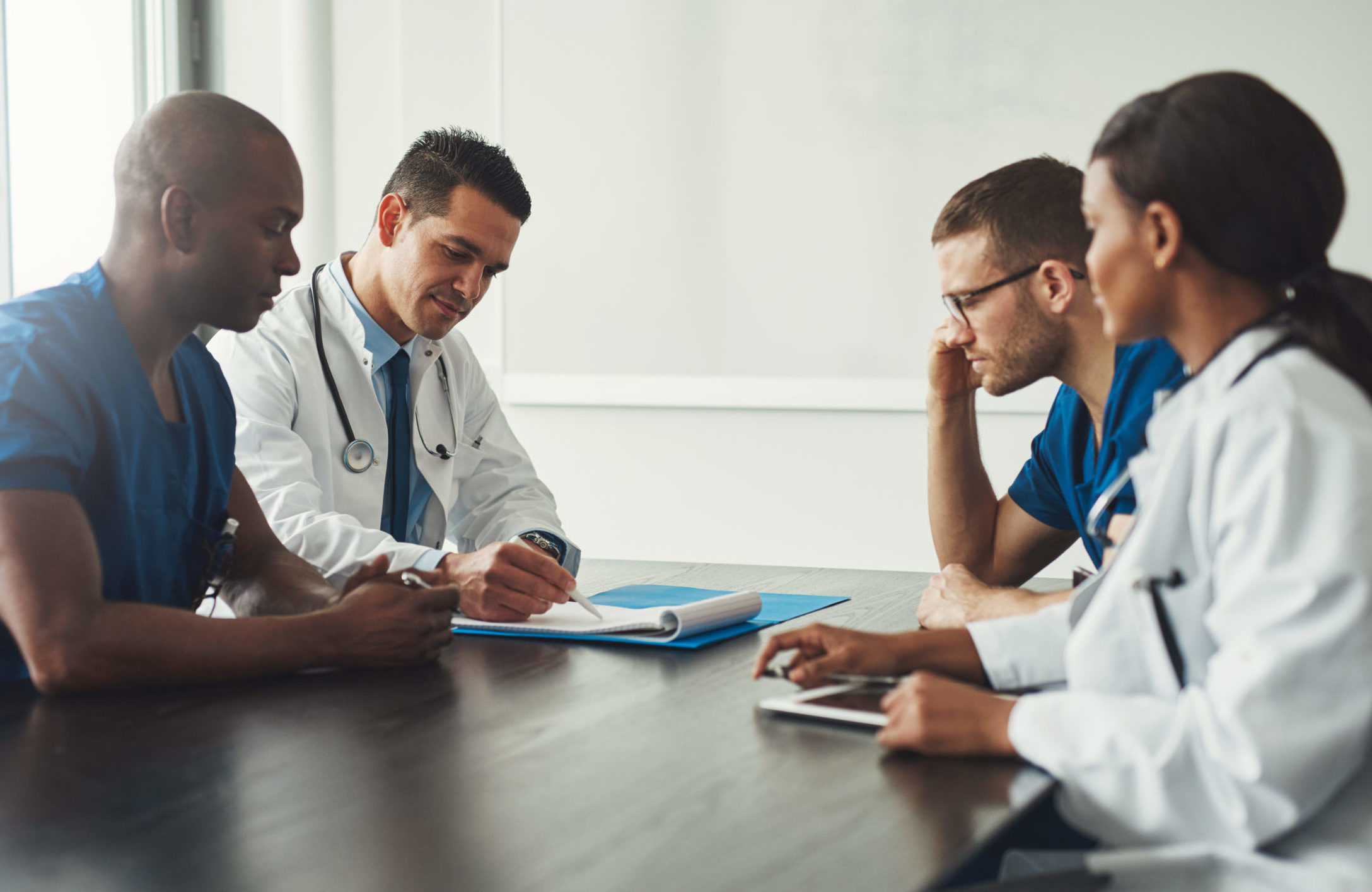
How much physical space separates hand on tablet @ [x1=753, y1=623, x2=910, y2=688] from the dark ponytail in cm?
52

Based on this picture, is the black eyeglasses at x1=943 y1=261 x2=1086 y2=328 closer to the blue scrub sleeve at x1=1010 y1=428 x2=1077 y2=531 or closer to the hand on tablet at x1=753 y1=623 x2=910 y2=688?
the blue scrub sleeve at x1=1010 y1=428 x2=1077 y2=531

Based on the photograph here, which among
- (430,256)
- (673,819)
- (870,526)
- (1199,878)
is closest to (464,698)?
(673,819)

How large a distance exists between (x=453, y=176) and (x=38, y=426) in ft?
3.86

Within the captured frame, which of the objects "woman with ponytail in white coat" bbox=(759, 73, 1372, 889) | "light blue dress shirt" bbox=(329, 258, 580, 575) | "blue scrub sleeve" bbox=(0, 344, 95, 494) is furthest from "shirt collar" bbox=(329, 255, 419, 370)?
"woman with ponytail in white coat" bbox=(759, 73, 1372, 889)

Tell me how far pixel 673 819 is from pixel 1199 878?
40 centimetres

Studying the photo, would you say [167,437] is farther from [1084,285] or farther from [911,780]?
[1084,285]

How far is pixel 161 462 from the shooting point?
1490mm

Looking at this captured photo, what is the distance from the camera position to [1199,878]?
2.92 ft

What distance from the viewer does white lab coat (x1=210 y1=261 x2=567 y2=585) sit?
191cm

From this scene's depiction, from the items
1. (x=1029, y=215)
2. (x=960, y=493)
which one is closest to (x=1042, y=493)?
(x=960, y=493)

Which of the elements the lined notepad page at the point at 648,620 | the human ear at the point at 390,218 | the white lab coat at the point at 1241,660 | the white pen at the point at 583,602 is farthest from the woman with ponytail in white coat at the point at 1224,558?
the human ear at the point at 390,218

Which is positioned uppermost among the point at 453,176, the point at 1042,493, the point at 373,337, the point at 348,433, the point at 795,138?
the point at 795,138

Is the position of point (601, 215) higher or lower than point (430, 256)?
higher

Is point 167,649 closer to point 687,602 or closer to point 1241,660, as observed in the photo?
point 687,602
